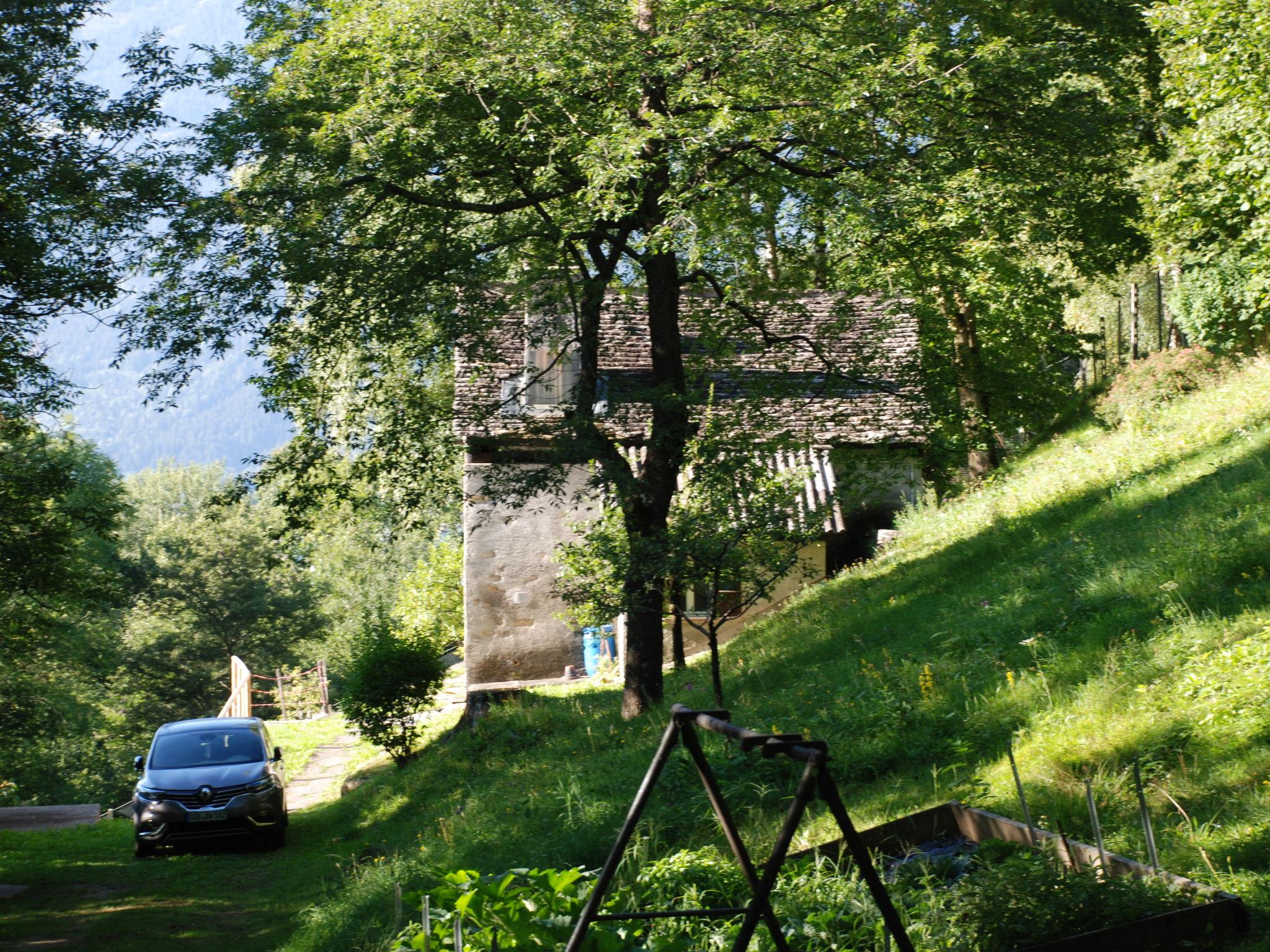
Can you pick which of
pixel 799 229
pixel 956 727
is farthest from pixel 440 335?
pixel 956 727

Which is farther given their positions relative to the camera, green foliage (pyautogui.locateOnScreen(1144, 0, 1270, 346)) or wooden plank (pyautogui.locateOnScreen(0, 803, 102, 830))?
wooden plank (pyautogui.locateOnScreen(0, 803, 102, 830))

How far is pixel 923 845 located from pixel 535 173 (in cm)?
866

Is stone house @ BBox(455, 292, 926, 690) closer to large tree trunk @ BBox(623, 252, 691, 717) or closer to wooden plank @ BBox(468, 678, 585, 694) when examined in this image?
wooden plank @ BBox(468, 678, 585, 694)

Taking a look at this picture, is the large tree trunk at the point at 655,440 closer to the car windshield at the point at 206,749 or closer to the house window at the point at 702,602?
the house window at the point at 702,602

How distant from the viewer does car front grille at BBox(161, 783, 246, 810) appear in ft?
49.3

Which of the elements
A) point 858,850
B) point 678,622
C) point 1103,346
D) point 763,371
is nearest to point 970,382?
point 763,371

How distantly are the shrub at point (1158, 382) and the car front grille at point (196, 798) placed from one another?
1491 centimetres

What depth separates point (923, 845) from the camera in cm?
617

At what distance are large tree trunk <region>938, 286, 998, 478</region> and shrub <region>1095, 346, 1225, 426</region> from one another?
7.24ft

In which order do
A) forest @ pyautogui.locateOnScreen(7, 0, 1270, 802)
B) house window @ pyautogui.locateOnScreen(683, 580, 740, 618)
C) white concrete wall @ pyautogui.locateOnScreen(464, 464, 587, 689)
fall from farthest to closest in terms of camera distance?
white concrete wall @ pyautogui.locateOnScreen(464, 464, 587, 689)
house window @ pyautogui.locateOnScreen(683, 580, 740, 618)
forest @ pyautogui.locateOnScreen(7, 0, 1270, 802)

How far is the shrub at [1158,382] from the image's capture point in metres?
19.2

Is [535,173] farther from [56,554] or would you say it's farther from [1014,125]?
[56,554]

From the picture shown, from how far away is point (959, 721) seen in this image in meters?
8.84

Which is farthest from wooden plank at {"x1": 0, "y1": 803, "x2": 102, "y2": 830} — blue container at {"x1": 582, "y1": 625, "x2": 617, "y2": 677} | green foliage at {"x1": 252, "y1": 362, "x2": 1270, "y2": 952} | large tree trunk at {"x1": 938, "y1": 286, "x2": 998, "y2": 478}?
large tree trunk at {"x1": 938, "y1": 286, "x2": 998, "y2": 478}
